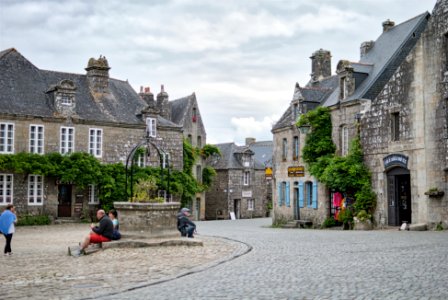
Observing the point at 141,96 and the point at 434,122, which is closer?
the point at 434,122

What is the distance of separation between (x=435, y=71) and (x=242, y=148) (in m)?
32.6

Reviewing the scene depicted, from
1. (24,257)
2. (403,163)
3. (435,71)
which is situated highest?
(435,71)

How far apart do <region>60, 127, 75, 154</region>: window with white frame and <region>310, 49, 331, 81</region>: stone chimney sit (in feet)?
52.1

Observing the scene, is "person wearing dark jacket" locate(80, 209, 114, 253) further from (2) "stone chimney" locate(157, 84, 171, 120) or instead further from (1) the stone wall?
(2) "stone chimney" locate(157, 84, 171, 120)

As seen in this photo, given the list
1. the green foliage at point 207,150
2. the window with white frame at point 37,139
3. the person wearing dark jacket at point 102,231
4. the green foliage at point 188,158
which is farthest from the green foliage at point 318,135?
the green foliage at point 207,150

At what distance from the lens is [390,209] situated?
25.1 m

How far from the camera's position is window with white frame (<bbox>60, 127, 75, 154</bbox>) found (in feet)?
112

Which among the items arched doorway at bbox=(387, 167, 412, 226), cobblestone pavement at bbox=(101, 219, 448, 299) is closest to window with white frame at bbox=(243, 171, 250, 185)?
arched doorway at bbox=(387, 167, 412, 226)

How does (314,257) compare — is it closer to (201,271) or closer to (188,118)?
(201,271)

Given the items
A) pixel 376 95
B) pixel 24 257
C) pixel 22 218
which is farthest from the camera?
pixel 22 218

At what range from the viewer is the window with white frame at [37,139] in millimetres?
32906

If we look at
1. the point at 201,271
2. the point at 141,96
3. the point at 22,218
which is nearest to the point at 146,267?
the point at 201,271

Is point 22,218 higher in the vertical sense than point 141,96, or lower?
lower

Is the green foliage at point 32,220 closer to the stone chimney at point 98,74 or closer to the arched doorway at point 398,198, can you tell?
the stone chimney at point 98,74
